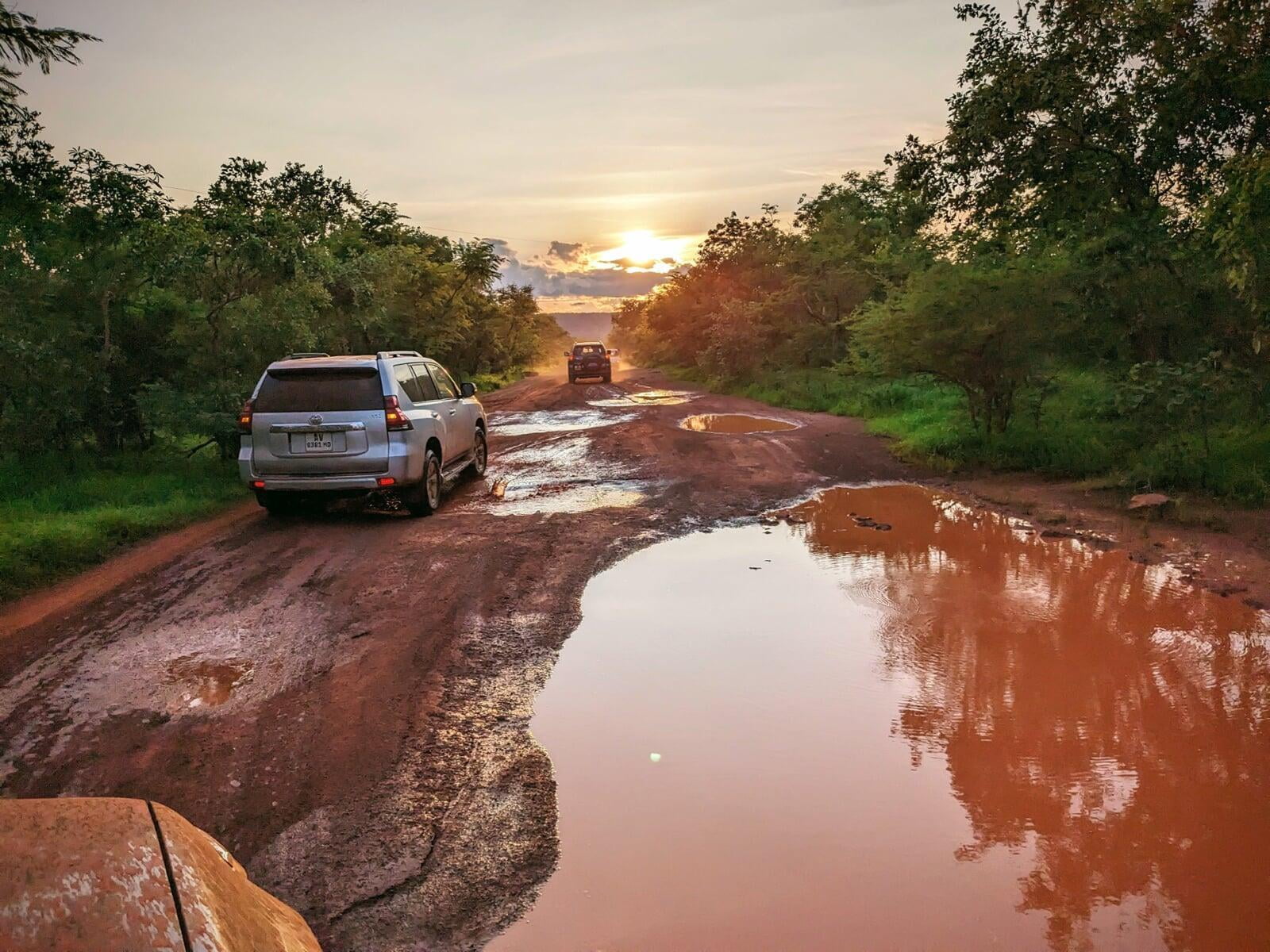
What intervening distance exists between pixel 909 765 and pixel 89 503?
985cm

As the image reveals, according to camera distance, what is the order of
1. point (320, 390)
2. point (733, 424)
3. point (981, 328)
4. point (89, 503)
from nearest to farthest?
point (320, 390)
point (89, 503)
point (981, 328)
point (733, 424)

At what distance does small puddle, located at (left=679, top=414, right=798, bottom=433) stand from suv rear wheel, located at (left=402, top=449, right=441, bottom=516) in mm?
9104

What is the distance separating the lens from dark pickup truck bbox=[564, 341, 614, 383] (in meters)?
38.6

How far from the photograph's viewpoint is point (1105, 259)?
1250 centimetres

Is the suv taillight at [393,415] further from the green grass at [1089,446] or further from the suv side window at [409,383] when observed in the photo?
the green grass at [1089,446]

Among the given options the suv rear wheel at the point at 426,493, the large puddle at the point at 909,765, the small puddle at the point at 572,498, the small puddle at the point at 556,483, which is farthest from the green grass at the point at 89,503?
the large puddle at the point at 909,765

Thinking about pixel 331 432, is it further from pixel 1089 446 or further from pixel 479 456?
pixel 1089 446

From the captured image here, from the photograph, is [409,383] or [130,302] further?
[130,302]

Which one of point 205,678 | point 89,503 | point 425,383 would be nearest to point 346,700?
point 205,678

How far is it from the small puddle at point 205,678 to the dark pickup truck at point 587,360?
33.0m

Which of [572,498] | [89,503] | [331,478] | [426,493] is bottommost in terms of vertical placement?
[572,498]

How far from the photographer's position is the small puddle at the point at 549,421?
20016mm

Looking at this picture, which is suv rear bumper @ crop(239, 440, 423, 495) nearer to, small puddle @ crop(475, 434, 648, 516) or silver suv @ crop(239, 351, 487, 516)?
silver suv @ crop(239, 351, 487, 516)

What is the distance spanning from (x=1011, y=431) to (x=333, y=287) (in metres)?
13.7
